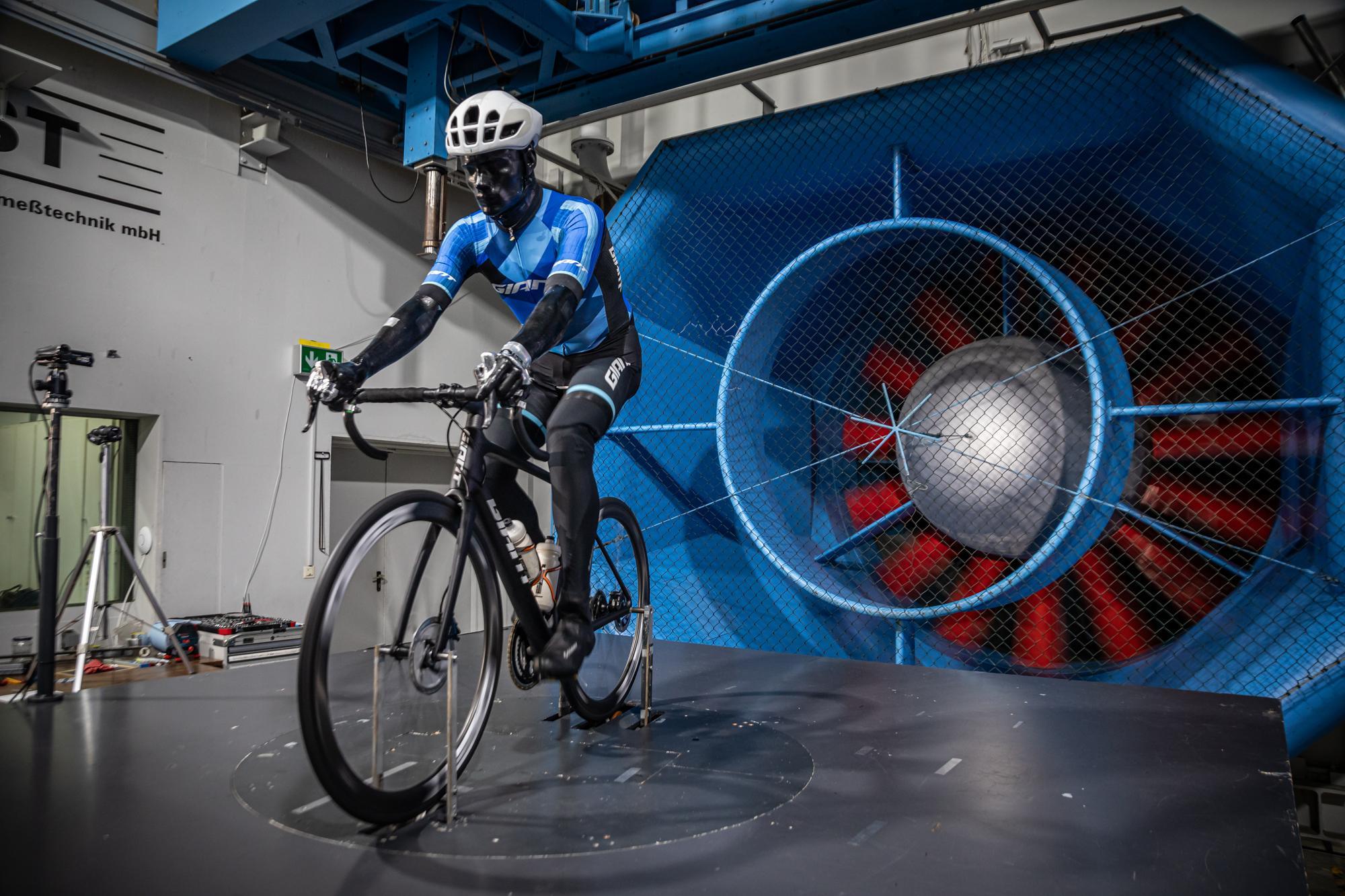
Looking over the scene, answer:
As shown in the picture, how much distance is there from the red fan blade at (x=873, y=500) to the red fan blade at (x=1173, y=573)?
86 centimetres

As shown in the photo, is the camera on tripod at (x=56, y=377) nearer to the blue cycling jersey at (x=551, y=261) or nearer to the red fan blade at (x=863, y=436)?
the blue cycling jersey at (x=551, y=261)

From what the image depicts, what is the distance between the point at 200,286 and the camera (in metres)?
4.68

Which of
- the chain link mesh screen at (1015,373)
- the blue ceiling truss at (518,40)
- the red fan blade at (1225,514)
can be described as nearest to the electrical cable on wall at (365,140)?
the blue ceiling truss at (518,40)

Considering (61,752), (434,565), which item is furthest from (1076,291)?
(61,752)

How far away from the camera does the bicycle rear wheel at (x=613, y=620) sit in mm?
2428

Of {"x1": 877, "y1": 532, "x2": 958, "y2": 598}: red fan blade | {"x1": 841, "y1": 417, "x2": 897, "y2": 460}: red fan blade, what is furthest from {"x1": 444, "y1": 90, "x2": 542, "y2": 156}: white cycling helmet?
{"x1": 877, "y1": 532, "x2": 958, "y2": 598}: red fan blade

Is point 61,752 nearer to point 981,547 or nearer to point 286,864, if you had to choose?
point 286,864

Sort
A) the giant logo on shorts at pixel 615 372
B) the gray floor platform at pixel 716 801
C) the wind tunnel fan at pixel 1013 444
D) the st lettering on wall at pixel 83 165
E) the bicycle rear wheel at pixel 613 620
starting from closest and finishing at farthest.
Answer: the gray floor platform at pixel 716 801 → the giant logo on shorts at pixel 615 372 → the bicycle rear wheel at pixel 613 620 → the wind tunnel fan at pixel 1013 444 → the st lettering on wall at pixel 83 165

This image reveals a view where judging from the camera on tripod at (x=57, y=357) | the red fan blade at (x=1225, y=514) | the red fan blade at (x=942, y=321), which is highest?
the red fan blade at (x=942, y=321)

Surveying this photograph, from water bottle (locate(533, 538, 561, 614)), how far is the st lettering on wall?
11.5 feet

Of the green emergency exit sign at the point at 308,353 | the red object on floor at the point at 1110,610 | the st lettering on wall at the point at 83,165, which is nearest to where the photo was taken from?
the red object on floor at the point at 1110,610

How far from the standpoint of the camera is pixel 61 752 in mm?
2096

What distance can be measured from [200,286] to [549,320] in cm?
362

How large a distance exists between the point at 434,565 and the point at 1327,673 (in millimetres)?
2762
